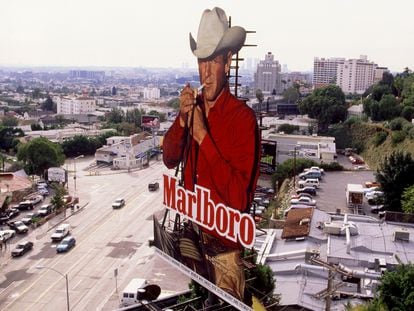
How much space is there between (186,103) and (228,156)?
2.55m

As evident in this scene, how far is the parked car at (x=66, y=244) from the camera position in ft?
112

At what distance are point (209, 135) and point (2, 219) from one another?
30.9 m

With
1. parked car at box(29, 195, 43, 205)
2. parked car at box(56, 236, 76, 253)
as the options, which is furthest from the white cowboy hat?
parked car at box(29, 195, 43, 205)

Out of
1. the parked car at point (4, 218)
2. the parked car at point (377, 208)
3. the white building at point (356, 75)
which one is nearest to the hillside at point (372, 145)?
the parked car at point (377, 208)

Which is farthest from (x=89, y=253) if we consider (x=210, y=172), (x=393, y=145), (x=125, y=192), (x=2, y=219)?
(x=393, y=145)

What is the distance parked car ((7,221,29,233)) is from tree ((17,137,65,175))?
17.4m

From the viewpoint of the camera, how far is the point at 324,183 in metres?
43.4

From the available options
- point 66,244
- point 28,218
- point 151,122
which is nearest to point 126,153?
point 151,122

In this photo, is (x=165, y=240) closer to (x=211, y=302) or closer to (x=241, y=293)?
(x=211, y=302)

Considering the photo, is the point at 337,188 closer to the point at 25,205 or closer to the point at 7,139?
the point at 25,205

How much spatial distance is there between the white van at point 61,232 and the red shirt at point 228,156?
23544 mm

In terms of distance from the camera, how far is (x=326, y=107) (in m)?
73.2

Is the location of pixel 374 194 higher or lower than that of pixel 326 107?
lower

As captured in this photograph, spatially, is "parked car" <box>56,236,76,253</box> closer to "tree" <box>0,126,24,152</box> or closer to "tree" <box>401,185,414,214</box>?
"tree" <box>401,185,414,214</box>
